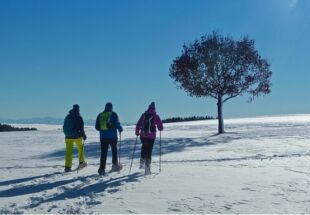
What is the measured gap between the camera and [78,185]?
11.5 meters

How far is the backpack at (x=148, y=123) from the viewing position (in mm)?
14070

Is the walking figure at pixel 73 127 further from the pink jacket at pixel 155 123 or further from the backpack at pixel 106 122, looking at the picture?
the pink jacket at pixel 155 123

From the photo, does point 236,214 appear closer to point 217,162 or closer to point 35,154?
point 217,162

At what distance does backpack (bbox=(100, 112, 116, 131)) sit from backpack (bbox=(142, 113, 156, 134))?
91 cm

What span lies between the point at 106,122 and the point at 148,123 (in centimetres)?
125

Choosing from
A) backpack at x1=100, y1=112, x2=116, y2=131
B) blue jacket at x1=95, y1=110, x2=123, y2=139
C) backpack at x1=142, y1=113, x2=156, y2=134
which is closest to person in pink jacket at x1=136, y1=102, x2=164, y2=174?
backpack at x1=142, y1=113, x2=156, y2=134

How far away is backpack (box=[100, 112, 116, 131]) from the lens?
45.4 feet

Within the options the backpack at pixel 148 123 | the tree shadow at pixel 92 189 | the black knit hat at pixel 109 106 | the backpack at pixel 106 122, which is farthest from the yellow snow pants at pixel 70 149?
the tree shadow at pixel 92 189

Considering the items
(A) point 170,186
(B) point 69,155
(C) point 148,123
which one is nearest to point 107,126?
(C) point 148,123

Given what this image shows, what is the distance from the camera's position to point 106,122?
13.8 m

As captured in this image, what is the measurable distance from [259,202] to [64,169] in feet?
24.2

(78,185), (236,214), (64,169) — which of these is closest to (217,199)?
(236,214)

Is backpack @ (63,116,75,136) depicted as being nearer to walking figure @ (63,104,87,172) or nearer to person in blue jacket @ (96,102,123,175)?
walking figure @ (63,104,87,172)

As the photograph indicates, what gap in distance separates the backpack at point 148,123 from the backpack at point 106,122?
0.91 meters
